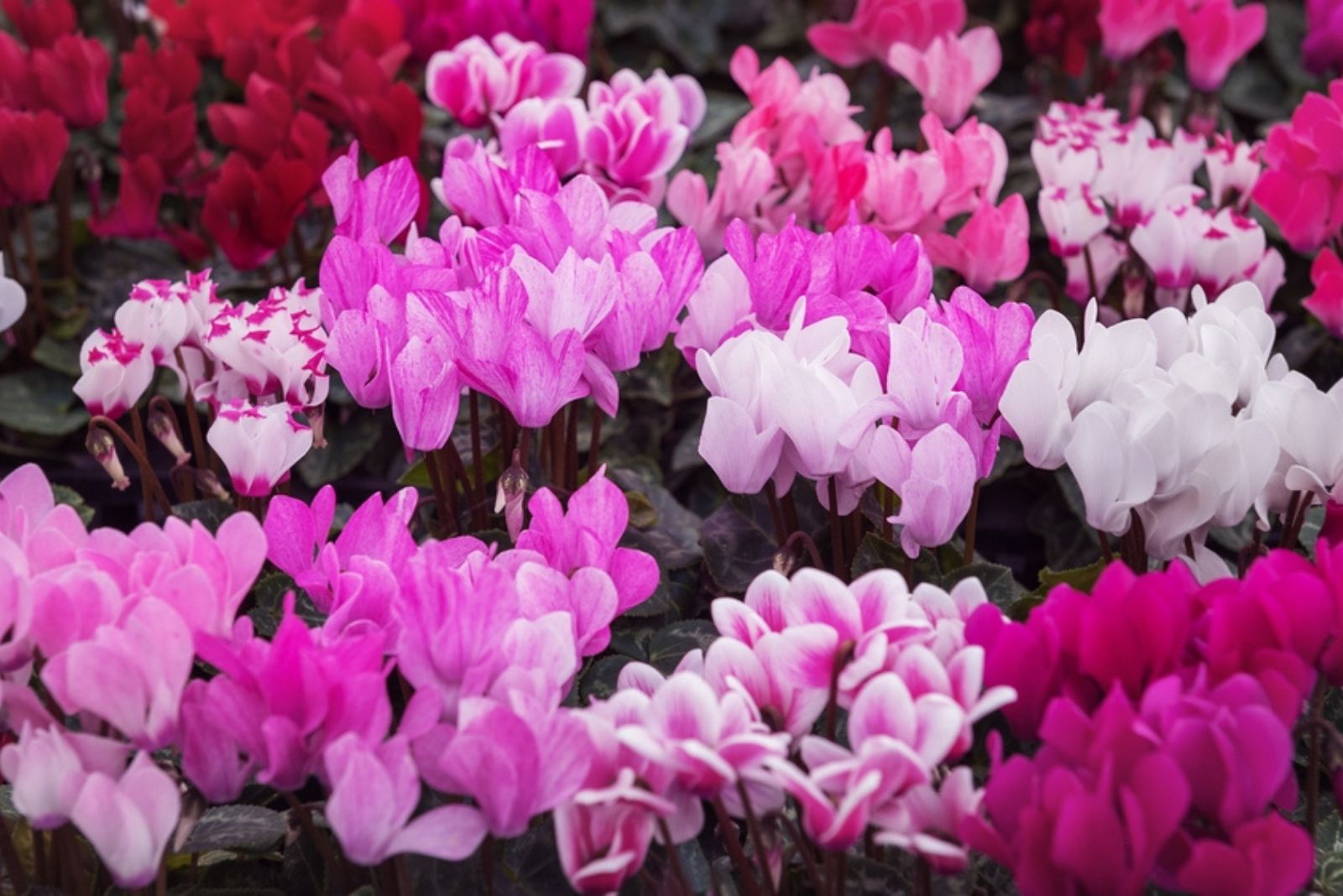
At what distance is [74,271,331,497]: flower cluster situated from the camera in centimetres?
114

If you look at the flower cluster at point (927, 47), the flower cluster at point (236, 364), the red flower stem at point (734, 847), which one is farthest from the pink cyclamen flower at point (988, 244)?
the red flower stem at point (734, 847)

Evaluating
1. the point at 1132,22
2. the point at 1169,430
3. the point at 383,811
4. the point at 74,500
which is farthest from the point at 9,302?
the point at 1132,22

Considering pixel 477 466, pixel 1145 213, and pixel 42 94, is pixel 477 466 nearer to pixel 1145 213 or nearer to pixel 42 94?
pixel 1145 213

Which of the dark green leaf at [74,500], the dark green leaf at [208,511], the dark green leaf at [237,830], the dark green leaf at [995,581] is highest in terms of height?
the dark green leaf at [995,581]

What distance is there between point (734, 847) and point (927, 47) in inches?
48.8

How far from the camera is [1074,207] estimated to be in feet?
4.83

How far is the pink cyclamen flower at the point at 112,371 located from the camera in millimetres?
1217

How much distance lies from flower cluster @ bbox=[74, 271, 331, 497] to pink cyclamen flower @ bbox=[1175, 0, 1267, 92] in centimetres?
125

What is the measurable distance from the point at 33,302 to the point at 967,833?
1637mm

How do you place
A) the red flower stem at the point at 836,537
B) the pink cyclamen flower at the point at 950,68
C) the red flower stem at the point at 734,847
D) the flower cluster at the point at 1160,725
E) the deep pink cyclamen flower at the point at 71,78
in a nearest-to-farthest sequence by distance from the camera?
the flower cluster at the point at 1160,725 < the red flower stem at the point at 734,847 < the red flower stem at the point at 836,537 < the pink cyclamen flower at the point at 950,68 < the deep pink cyclamen flower at the point at 71,78

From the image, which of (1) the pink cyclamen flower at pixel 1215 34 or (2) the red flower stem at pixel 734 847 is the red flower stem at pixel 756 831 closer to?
(2) the red flower stem at pixel 734 847

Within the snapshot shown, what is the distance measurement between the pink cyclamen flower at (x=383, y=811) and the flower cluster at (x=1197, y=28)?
1517 mm

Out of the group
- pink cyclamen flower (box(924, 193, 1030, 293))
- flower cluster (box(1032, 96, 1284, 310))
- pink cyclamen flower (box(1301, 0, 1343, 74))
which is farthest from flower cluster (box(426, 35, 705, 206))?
pink cyclamen flower (box(1301, 0, 1343, 74))

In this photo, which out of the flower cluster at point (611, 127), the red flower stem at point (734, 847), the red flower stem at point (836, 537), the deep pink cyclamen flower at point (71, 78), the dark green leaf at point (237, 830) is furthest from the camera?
the deep pink cyclamen flower at point (71, 78)
